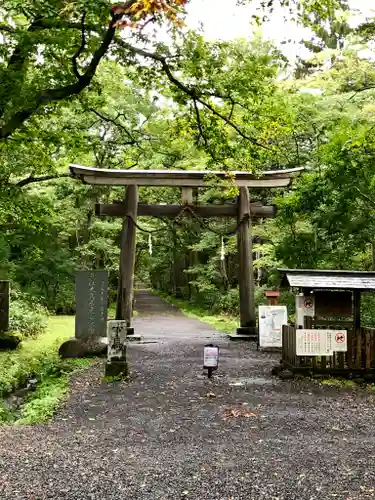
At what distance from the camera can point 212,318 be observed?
25219 millimetres

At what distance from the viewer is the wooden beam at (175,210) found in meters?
16.5

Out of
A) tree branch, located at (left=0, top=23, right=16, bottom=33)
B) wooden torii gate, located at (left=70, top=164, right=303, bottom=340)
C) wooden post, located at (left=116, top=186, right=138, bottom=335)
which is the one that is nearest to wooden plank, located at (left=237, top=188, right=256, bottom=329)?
wooden torii gate, located at (left=70, top=164, right=303, bottom=340)

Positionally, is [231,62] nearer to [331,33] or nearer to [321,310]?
[321,310]

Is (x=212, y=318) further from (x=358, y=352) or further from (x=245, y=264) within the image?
(x=358, y=352)

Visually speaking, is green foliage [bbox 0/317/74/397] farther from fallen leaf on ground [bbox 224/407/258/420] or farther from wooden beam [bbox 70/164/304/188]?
wooden beam [bbox 70/164/304/188]

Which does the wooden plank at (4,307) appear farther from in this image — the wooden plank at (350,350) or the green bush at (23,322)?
the wooden plank at (350,350)

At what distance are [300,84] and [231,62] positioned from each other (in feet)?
32.3

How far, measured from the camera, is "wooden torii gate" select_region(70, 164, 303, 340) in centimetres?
1594

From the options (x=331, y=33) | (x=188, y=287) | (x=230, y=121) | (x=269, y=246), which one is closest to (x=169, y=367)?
(x=230, y=121)

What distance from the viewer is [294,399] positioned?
8.52 m

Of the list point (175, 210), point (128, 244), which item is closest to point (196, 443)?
point (128, 244)

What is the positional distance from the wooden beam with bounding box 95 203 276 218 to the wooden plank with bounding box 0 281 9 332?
355 cm

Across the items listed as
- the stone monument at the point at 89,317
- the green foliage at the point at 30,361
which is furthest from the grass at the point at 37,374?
the stone monument at the point at 89,317

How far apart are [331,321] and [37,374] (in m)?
6.50
